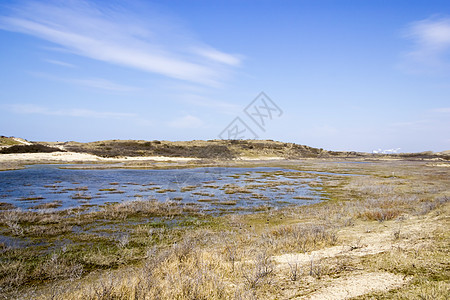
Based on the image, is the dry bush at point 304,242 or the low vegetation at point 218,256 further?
the dry bush at point 304,242

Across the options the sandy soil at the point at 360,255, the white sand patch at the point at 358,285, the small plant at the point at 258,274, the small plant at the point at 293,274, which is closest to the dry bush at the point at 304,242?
the sandy soil at the point at 360,255

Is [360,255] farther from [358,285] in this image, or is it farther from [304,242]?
[358,285]

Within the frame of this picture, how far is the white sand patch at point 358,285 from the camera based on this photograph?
546cm

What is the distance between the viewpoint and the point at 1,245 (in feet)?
34.9

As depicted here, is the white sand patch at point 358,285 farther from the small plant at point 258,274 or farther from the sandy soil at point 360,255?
the small plant at point 258,274

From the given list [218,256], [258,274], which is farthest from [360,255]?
[218,256]

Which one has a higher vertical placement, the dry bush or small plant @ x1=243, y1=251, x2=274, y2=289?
small plant @ x1=243, y1=251, x2=274, y2=289

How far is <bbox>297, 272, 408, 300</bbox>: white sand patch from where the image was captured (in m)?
5.46

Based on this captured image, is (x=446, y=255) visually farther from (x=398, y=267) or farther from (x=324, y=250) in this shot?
(x=324, y=250)

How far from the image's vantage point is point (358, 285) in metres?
5.80

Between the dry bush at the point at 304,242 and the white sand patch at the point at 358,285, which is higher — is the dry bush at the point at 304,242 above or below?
below

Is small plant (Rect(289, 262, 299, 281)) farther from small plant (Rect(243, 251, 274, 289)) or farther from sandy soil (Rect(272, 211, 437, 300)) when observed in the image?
small plant (Rect(243, 251, 274, 289))

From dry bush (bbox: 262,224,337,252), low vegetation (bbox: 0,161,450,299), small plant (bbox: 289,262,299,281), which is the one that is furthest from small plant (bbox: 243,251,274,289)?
dry bush (bbox: 262,224,337,252)

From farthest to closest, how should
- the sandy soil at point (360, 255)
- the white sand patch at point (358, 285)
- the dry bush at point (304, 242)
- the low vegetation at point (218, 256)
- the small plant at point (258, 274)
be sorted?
1. the dry bush at point (304, 242)
2. the small plant at point (258, 274)
3. the low vegetation at point (218, 256)
4. the sandy soil at point (360, 255)
5. the white sand patch at point (358, 285)
